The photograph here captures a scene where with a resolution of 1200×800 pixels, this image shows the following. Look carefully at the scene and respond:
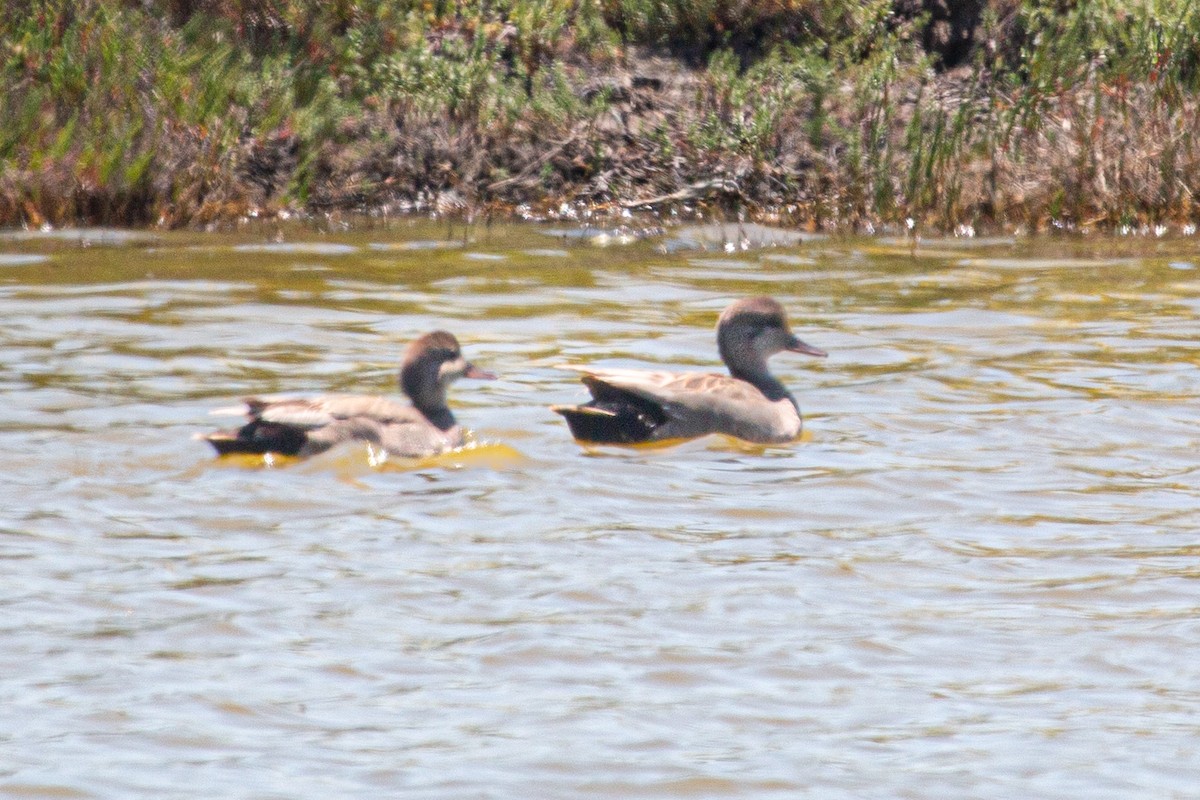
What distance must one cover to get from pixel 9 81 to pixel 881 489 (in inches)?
390

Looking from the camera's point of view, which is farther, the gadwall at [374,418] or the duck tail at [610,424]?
the duck tail at [610,424]

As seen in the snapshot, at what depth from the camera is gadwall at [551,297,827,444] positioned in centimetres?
890

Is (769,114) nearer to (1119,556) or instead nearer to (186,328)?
(186,328)

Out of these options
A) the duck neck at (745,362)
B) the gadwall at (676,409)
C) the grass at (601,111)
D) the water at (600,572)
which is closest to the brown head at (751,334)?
the duck neck at (745,362)

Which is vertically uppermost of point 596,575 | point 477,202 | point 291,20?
point 291,20

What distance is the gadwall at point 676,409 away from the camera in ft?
29.2

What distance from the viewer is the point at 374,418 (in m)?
8.59

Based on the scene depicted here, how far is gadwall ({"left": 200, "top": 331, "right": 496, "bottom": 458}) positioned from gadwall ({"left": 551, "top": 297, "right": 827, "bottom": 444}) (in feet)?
1.67

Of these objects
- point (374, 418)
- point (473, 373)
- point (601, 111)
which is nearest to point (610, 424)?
point (473, 373)

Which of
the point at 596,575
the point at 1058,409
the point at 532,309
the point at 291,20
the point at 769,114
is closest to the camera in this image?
the point at 596,575

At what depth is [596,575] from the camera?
262 inches

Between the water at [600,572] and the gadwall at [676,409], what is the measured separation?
12 cm

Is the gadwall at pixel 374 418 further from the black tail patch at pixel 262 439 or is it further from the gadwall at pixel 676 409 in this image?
the gadwall at pixel 676 409

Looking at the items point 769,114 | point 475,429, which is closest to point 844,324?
point 475,429
